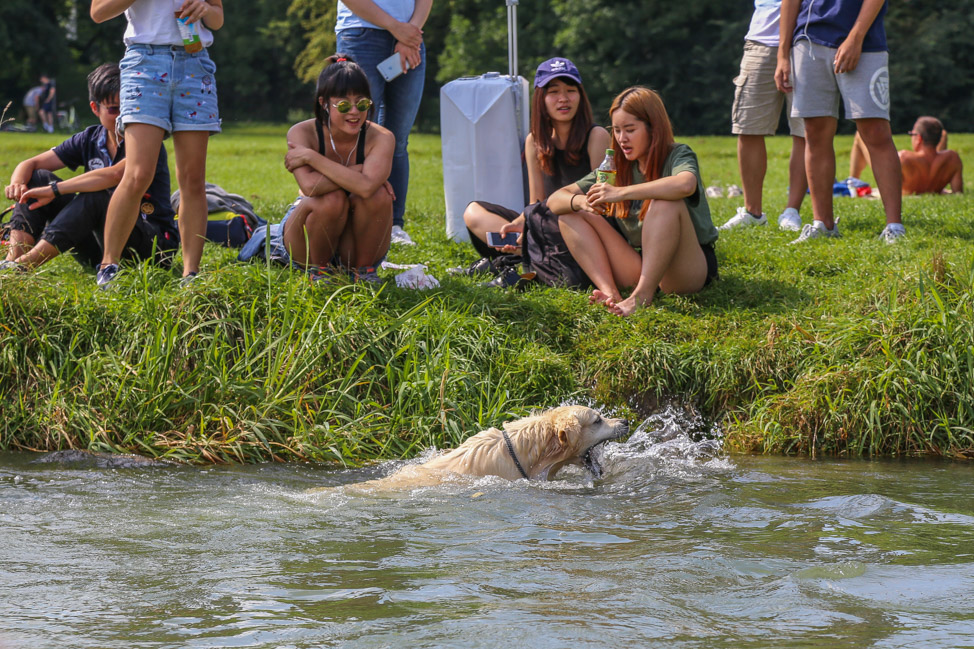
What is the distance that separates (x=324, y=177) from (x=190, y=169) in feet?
2.55

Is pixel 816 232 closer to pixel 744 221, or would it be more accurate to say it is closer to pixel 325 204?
pixel 744 221

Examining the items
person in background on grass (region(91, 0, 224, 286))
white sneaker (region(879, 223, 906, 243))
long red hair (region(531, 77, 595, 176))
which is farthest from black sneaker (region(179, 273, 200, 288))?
white sneaker (region(879, 223, 906, 243))

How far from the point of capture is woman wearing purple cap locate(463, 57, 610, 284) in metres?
7.22

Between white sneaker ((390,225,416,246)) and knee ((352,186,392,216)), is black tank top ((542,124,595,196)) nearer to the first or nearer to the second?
knee ((352,186,392,216))

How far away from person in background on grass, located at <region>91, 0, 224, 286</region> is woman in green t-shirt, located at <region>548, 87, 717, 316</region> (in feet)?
7.05

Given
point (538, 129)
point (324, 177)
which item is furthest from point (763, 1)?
point (324, 177)

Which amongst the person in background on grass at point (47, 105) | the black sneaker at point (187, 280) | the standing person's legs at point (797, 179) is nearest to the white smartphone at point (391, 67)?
the black sneaker at point (187, 280)

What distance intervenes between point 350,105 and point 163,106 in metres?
1.06

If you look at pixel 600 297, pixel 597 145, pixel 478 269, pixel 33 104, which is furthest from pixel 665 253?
pixel 33 104

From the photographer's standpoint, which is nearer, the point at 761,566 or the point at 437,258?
the point at 761,566

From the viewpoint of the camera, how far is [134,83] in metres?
6.30

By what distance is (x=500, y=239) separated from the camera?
765cm

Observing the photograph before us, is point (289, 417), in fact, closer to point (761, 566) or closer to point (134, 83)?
point (134, 83)

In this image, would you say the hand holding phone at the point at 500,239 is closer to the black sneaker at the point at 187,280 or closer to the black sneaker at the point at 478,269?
the black sneaker at the point at 478,269
